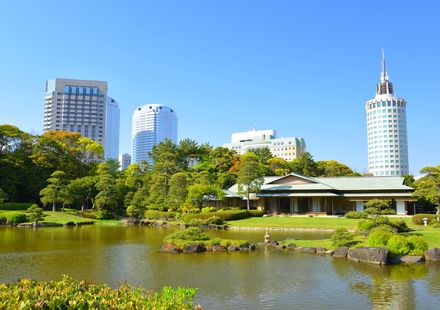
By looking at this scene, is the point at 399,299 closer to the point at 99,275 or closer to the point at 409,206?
the point at 99,275

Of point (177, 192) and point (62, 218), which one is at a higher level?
point (177, 192)

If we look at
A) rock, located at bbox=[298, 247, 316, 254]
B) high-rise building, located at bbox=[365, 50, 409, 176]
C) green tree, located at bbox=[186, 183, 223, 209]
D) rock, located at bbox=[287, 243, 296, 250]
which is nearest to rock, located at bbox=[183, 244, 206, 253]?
rock, located at bbox=[287, 243, 296, 250]

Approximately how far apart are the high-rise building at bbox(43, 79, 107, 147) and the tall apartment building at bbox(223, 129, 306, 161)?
5169 cm

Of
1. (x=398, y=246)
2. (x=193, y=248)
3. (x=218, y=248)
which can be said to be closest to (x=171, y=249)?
(x=193, y=248)

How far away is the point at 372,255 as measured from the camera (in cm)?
1600

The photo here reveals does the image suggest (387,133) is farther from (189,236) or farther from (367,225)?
(189,236)

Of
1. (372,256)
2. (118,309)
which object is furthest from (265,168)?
(118,309)

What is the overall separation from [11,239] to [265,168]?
43.1 meters

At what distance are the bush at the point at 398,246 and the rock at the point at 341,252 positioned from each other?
187cm

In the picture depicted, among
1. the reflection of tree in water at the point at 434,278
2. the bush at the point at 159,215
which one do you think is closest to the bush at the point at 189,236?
the reflection of tree in water at the point at 434,278

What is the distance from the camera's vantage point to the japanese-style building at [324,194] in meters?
44.8

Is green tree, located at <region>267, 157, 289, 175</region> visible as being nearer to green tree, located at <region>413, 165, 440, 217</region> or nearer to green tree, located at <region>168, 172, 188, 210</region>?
green tree, located at <region>168, 172, 188, 210</region>

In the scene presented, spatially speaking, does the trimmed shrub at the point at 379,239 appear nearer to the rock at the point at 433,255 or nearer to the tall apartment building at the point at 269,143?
the rock at the point at 433,255

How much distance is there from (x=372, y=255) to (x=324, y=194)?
29462mm
